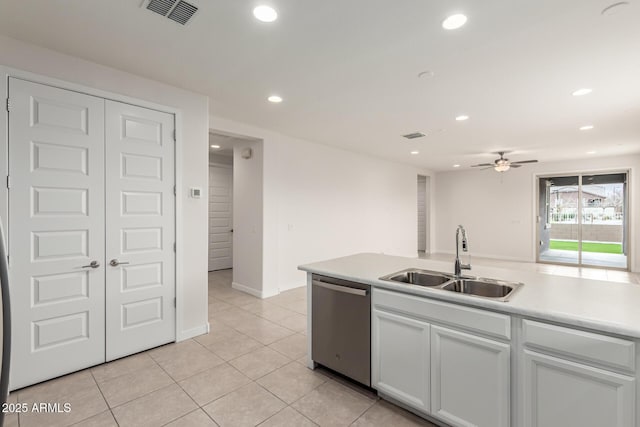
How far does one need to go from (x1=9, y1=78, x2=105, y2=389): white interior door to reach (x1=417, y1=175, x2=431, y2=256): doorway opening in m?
8.83

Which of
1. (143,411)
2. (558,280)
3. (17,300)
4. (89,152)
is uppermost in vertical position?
(89,152)

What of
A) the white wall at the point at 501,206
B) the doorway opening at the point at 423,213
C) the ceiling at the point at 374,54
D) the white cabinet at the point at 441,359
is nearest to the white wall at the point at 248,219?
the ceiling at the point at 374,54

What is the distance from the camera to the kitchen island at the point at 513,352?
1.37 m

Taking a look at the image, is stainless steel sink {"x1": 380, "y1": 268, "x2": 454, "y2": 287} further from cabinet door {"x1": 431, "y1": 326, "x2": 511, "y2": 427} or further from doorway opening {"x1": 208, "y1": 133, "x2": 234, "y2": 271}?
doorway opening {"x1": 208, "y1": 133, "x2": 234, "y2": 271}

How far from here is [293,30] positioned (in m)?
2.19

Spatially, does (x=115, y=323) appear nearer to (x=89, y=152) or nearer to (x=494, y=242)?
(x=89, y=152)

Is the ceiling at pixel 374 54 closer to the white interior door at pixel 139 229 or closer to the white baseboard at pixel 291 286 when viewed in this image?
the white interior door at pixel 139 229

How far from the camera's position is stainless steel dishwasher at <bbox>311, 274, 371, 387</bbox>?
226cm

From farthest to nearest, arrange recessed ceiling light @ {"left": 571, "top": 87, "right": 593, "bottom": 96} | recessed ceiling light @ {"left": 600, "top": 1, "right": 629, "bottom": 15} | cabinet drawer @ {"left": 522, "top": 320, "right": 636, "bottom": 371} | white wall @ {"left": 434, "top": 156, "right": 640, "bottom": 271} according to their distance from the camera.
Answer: white wall @ {"left": 434, "top": 156, "right": 640, "bottom": 271} → recessed ceiling light @ {"left": 571, "top": 87, "right": 593, "bottom": 96} → recessed ceiling light @ {"left": 600, "top": 1, "right": 629, "bottom": 15} → cabinet drawer @ {"left": 522, "top": 320, "right": 636, "bottom": 371}

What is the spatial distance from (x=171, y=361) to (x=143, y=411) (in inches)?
28.2

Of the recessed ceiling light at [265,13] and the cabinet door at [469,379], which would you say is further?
the recessed ceiling light at [265,13]

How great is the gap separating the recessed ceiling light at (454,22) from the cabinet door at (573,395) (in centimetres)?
211

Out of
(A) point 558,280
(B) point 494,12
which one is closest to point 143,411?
(A) point 558,280

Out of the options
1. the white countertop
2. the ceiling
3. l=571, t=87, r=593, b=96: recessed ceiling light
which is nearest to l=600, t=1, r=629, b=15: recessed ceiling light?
the ceiling
